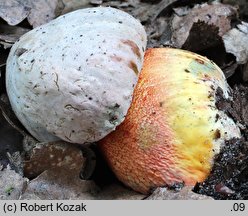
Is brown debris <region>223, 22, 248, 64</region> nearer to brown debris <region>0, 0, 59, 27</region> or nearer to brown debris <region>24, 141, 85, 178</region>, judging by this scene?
brown debris <region>0, 0, 59, 27</region>

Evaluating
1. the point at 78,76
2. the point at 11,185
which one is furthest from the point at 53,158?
the point at 78,76

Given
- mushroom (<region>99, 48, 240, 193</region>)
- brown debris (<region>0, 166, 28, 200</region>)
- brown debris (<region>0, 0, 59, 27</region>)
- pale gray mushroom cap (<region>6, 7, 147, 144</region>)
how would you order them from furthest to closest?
brown debris (<region>0, 0, 59, 27</region>) → brown debris (<region>0, 166, 28, 200</region>) → mushroom (<region>99, 48, 240, 193</region>) → pale gray mushroom cap (<region>6, 7, 147, 144</region>)

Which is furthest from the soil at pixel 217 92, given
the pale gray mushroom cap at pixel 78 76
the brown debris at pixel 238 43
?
the pale gray mushroom cap at pixel 78 76

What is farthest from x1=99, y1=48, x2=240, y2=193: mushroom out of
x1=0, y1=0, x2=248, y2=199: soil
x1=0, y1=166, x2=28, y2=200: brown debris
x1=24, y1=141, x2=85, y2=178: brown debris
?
x1=0, y1=166, x2=28, y2=200: brown debris

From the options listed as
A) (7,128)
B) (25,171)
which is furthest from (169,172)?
(7,128)

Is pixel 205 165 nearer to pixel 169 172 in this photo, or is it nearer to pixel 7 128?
pixel 169 172
